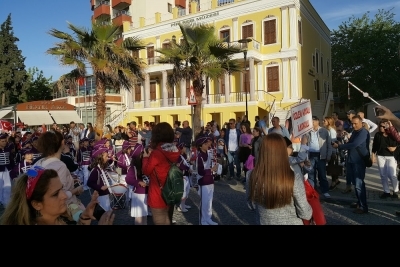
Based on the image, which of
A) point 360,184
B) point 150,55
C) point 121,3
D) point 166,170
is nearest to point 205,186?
point 166,170

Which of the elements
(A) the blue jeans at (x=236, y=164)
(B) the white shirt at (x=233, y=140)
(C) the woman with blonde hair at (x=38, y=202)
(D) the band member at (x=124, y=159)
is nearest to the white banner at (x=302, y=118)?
(D) the band member at (x=124, y=159)

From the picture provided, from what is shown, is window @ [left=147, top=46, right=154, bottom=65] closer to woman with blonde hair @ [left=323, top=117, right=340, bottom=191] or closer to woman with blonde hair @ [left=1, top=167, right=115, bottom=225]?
woman with blonde hair @ [left=323, top=117, right=340, bottom=191]

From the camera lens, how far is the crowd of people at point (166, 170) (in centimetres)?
190

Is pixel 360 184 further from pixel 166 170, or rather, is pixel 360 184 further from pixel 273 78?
pixel 273 78

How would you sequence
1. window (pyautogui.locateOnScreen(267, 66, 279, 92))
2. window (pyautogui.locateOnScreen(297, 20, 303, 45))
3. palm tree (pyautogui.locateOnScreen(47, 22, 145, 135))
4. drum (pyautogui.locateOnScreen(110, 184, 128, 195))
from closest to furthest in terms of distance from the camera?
drum (pyautogui.locateOnScreen(110, 184, 128, 195)), palm tree (pyautogui.locateOnScreen(47, 22, 145, 135)), window (pyautogui.locateOnScreen(297, 20, 303, 45)), window (pyautogui.locateOnScreen(267, 66, 279, 92))

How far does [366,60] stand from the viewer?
14930mm

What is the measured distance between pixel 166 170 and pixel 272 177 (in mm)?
1568

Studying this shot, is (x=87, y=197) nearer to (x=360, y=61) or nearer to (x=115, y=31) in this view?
(x=115, y=31)

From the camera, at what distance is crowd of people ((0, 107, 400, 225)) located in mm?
1902

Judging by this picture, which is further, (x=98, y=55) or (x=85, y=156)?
(x=98, y=55)

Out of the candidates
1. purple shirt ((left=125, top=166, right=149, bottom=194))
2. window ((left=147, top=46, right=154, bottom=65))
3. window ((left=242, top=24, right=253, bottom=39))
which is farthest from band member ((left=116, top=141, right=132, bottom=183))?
window ((left=147, top=46, right=154, bottom=65))

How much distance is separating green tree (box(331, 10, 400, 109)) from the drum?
Result: 18.3ft

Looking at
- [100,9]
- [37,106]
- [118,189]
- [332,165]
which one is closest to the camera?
[37,106]

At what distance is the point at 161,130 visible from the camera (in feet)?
12.2
